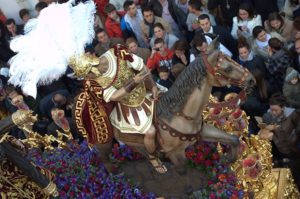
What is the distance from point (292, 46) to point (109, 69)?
2.85 metres

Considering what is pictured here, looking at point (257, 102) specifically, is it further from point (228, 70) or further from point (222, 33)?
point (228, 70)

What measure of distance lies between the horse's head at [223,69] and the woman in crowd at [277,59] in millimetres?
1953

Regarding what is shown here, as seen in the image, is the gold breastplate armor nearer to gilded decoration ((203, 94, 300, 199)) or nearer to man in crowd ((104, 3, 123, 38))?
gilded decoration ((203, 94, 300, 199))

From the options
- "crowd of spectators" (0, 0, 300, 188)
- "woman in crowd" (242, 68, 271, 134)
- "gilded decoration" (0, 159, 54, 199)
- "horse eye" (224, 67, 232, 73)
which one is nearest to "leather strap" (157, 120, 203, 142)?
"horse eye" (224, 67, 232, 73)

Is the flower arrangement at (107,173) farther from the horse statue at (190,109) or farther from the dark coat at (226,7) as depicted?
the dark coat at (226,7)

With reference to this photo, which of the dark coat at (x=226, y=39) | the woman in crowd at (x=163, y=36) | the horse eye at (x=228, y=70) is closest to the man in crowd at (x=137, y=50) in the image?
the woman in crowd at (x=163, y=36)

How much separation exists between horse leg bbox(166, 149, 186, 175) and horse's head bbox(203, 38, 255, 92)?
1306 millimetres

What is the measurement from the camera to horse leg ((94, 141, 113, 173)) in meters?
7.32

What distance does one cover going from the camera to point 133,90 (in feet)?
22.4

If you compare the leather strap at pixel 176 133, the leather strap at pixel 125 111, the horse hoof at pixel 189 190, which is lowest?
the horse hoof at pixel 189 190

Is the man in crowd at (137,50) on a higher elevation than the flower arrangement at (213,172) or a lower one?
higher

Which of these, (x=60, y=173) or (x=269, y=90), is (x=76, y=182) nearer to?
(x=60, y=173)

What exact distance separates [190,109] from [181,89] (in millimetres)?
260

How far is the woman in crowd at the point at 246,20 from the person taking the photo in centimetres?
876
